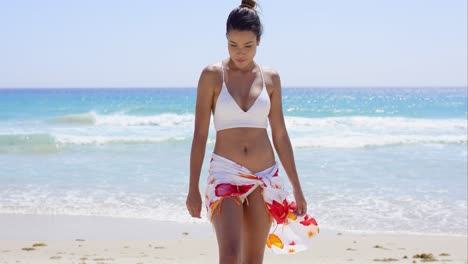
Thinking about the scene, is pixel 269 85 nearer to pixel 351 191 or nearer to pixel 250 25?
pixel 250 25

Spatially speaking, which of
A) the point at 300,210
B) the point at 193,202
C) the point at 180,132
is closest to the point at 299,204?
the point at 300,210

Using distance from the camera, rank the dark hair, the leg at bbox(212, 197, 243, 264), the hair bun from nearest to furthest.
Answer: the leg at bbox(212, 197, 243, 264)
the dark hair
the hair bun

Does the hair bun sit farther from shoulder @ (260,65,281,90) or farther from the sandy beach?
the sandy beach

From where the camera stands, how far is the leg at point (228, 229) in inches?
117

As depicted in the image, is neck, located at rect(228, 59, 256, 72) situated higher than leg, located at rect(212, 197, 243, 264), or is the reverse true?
neck, located at rect(228, 59, 256, 72)

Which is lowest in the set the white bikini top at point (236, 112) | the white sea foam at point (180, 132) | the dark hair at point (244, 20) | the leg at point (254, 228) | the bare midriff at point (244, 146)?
the white sea foam at point (180, 132)

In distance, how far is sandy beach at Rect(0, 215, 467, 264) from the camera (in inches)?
248

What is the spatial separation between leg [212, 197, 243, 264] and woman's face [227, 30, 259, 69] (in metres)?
0.68

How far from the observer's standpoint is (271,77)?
3291mm

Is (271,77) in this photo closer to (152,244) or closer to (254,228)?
(254,228)

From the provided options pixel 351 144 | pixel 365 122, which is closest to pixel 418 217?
pixel 351 144

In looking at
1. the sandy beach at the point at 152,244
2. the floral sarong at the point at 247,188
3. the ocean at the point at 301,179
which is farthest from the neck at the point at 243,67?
the ocean at the point at 301,179

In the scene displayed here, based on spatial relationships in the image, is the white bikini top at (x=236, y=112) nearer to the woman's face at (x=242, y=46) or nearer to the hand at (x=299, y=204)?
the woman's face at (x=242, y=46)

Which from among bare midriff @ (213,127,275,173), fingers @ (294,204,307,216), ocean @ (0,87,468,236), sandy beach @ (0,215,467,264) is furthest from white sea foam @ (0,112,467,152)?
bare midriff @ (213,127,275,173)
